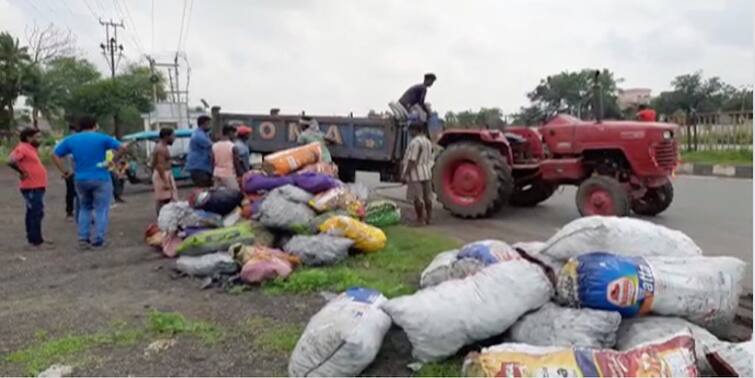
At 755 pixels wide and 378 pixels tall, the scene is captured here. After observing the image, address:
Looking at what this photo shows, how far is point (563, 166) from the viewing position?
7.83 meters

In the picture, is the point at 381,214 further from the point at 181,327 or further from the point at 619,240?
the point at 619,240

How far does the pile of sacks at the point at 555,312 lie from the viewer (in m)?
3.07

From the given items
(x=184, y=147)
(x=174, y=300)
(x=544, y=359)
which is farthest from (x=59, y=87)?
(x=544, y=359)

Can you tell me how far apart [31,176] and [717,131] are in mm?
17077

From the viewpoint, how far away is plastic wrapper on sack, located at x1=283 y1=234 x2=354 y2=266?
546cm

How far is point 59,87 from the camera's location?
41594mm

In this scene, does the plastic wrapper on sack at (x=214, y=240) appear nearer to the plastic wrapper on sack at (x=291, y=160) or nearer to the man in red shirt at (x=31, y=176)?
the plastic wrapper on sack at (x=291, y=160)

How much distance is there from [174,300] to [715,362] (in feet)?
11.5

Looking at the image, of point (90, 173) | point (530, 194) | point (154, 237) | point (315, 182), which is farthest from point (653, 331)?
point (530, 194)

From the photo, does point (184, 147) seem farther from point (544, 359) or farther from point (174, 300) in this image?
point (544, 359)

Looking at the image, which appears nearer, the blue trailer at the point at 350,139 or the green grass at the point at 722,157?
the blue trailer at the point at 350,139

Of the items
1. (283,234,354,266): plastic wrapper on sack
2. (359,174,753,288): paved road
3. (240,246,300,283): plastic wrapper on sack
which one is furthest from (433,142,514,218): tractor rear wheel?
(240,246,300,283): plastic wrapper on sack

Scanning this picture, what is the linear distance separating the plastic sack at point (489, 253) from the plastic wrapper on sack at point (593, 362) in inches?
50.6

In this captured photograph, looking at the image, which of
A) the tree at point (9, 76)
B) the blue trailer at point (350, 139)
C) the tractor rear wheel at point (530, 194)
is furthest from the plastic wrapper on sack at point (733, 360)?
the tree at point (9, 76)
